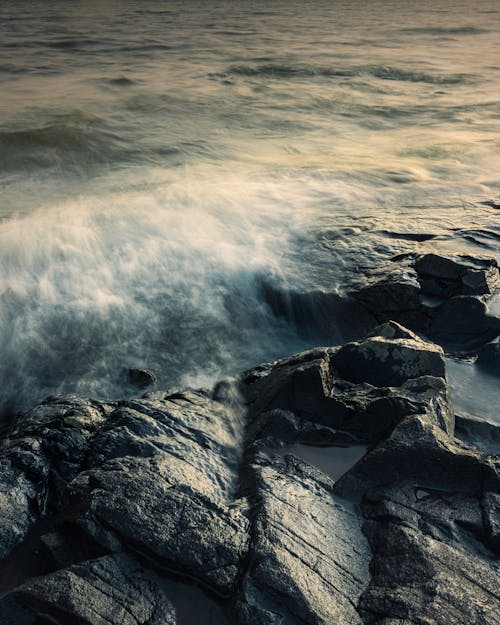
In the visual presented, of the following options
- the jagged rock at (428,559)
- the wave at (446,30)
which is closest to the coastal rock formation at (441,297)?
the jagged rock at (428,559)

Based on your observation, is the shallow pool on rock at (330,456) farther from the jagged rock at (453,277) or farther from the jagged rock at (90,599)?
the jagged rock at (453,277)

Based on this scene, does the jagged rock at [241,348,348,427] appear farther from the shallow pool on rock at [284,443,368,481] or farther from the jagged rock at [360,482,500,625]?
the jagged rock at [360,482,500,625]

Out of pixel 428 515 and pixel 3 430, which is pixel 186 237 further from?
pixel 428 515

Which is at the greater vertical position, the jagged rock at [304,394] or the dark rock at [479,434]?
the jagged rock at [304,394]

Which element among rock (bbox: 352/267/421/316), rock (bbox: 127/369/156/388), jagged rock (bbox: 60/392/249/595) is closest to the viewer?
jagged rock (bbox: 60/392/249/595)

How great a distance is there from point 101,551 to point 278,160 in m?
10.2

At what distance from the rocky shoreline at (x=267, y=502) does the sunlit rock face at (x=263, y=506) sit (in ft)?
0.03

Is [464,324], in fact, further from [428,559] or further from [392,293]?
[428,559]

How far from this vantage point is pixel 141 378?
19.0 feet

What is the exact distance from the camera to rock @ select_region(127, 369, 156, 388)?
18.8ft

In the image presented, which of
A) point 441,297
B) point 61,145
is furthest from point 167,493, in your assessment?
point 61,145

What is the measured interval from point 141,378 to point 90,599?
9.34 ft


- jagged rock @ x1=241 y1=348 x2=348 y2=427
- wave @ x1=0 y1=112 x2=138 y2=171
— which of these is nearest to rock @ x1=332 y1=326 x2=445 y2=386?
jagged rock @ x1=241 y1=348 x2=348 y2=427

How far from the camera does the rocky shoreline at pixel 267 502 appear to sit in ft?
10.5
